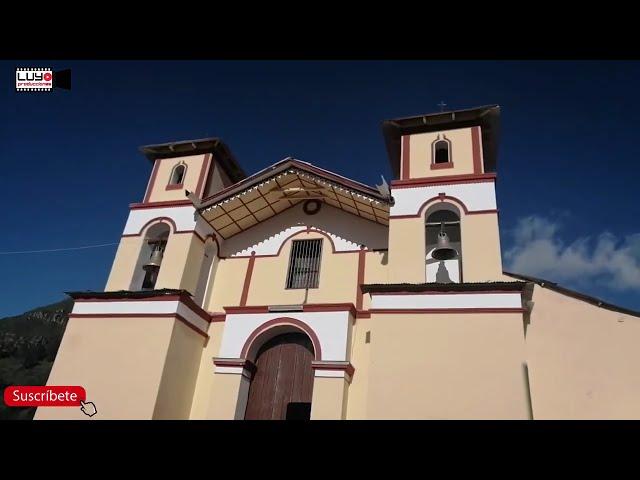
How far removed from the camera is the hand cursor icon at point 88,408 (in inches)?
410

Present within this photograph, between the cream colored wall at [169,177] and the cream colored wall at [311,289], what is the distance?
9.50 feet

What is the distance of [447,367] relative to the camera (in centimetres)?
895

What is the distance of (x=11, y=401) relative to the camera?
32.1 feet

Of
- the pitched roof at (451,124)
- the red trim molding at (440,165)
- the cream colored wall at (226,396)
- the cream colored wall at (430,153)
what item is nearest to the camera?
the cream colored wall at (226,396)

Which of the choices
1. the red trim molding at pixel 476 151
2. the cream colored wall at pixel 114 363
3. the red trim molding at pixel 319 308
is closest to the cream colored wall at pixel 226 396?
the cream colored wall at pixel 114 363

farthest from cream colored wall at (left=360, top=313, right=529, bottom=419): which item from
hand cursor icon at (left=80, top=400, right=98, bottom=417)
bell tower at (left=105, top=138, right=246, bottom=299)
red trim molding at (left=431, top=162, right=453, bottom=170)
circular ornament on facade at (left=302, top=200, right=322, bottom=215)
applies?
hand cursor icon at (left=80, top=400, right=98, bottom=417)

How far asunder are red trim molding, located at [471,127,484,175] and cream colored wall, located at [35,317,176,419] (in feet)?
25.9

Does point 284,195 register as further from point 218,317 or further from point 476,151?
point 476,151

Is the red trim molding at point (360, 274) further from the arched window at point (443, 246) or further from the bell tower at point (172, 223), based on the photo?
the bell tower at point (172, 223)

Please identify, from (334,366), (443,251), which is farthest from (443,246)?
(334,366)

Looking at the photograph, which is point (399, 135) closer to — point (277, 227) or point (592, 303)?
point (277, 227)
